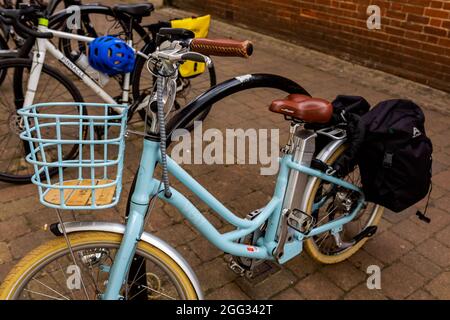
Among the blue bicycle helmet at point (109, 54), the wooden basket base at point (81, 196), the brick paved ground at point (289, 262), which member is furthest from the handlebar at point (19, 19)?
the wooden basket base at point (81, 196)

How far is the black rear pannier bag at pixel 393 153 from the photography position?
2090 millimetres

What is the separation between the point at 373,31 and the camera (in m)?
5.28

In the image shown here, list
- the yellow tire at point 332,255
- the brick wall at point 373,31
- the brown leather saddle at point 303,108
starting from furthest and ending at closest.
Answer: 1. the brick wall at point 373,31
2. the yellow tire at point 332,255
3. the brown leather saddle at point 303,108

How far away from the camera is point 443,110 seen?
15.1ft

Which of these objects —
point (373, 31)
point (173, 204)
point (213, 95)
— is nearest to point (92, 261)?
point (173, 204)

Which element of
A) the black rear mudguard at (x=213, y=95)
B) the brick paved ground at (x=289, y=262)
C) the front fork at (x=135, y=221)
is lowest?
the brick paved ground at (x=289, y=262)

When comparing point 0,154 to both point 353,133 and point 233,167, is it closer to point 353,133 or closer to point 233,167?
point 233,167

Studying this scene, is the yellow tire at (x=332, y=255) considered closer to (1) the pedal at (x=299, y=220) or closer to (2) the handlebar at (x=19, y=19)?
(1) the pedal at (x=299, y=220)

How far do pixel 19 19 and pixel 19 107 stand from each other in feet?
2.08

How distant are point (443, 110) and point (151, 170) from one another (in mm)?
3919

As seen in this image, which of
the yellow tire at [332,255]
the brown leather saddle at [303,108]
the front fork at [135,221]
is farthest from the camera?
the yellow tire at [332,255]

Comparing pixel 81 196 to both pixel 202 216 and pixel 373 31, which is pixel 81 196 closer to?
pixel 202 216

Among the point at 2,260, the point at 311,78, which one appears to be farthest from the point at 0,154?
the point at 311,78

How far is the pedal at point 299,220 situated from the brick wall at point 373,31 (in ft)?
11.4
